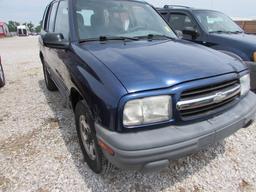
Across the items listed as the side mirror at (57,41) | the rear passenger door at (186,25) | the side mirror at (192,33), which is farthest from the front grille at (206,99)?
the side mirror at (192,33)

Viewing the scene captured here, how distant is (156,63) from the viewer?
222 cm

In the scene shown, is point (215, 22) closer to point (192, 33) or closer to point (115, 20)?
point (192, 33)

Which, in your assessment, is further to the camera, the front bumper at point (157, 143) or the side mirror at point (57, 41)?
the side mirror at point (57, 41)

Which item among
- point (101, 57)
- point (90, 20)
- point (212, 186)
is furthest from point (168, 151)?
point (90, 20)

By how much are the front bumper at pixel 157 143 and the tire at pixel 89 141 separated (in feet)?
0.85

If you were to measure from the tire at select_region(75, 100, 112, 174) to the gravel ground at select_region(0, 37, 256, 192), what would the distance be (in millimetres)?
133

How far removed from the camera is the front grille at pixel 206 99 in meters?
2.01

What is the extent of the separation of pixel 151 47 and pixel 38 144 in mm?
1904

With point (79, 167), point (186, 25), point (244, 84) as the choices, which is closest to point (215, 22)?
point (186, 25)

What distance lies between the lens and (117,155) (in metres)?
1.87

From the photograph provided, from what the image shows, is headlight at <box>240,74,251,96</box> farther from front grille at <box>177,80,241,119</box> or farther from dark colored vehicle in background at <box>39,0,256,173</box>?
front grille at <box>177,80,241,119</box>

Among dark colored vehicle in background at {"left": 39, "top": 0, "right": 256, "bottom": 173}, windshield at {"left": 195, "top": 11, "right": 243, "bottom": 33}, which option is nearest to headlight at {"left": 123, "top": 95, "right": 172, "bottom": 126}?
dark colored vehicle in background at {"left": 39, "top": 0, "right": 256, "bottom": 173}

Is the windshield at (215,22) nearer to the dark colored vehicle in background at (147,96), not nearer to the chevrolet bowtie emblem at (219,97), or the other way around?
the dark colored vehicle in background at (147,96)

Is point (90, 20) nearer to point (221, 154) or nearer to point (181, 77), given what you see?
point (181, 77)
